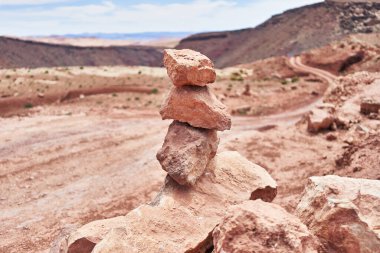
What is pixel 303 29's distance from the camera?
347 ft

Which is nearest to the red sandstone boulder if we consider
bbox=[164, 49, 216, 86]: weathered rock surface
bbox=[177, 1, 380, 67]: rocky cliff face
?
bbox=[164, 49, 216, 86]: weathered rock surface

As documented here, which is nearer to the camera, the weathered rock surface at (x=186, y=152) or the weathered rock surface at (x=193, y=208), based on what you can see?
the weathered rock surface at (x=193, y=208)

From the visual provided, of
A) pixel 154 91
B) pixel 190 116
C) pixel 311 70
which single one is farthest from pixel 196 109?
pixel 311 70

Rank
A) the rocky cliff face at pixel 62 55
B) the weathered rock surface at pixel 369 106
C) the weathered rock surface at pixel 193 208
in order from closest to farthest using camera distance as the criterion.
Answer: the weathered rock surface at pixel 193 208 → the weathered rock surface at pixel 369 106 → the rocky cliff face at pixel 62 55

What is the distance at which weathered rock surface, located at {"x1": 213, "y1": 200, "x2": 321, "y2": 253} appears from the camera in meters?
6.89

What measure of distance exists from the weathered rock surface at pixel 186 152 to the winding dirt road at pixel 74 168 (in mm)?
6788

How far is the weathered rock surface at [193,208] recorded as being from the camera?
8719 mm

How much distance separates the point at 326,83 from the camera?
152ft

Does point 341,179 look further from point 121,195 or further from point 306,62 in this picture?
point 306,62

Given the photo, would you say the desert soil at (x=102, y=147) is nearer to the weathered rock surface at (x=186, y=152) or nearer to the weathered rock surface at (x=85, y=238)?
the weathered rock surface at (x=85, y=238)

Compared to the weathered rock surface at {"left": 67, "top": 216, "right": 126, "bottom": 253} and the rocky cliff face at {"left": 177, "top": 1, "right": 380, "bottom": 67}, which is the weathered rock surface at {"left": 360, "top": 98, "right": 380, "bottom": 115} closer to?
the weathered rock surface at {"left": 67, "top": 216, "right": 126, "bottom": 253}

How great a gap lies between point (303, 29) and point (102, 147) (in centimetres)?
8959

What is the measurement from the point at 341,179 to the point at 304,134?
19.5 metres

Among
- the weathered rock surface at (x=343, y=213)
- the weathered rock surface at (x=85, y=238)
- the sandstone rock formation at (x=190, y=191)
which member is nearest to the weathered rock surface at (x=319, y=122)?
the sandstone rock formation at (x=190, y=191)
